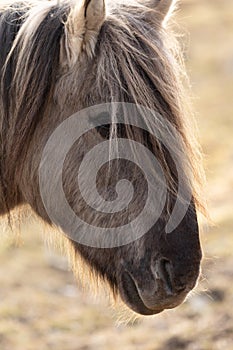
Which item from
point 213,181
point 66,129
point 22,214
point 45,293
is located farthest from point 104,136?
point 213,181

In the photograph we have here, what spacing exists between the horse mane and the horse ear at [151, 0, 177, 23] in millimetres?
73

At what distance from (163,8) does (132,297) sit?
169cm

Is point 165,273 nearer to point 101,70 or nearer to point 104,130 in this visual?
point 104,130

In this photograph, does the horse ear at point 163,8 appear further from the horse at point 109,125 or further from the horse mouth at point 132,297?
the horse mouth at point 132,297

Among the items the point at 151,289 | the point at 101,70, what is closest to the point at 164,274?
the point at 151,289

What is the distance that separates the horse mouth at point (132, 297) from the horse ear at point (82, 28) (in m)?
1.23

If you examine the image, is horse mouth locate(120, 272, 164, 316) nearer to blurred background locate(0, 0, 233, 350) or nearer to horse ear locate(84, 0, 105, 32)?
blurred background locate(0, 0, 233, 350)

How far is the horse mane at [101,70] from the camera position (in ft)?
14.9

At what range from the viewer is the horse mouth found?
4.59 m

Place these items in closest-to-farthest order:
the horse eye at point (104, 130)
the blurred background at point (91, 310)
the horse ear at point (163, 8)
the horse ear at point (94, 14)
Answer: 1. the horse ear at point (94, 14)
2. the horse eye at point (104, 130)
3. the horse ear at point (163, 8)
4. the blurred background at point (91, 310)

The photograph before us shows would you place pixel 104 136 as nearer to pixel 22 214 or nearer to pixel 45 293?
pixel 22 214

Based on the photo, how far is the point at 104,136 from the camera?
14.9ft

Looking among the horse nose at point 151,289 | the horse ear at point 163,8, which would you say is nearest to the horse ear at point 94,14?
the horse ear at point 163,8

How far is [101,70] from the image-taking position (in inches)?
179
